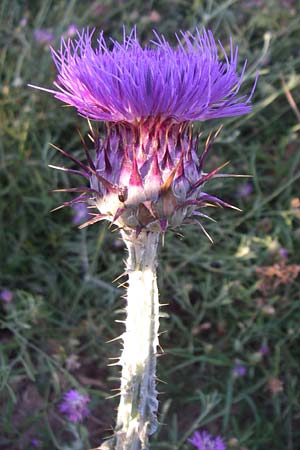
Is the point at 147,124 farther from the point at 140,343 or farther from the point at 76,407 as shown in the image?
the point at 76,407

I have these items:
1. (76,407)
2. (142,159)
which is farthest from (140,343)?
(76,407)

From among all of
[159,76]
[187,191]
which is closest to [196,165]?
[187,191]

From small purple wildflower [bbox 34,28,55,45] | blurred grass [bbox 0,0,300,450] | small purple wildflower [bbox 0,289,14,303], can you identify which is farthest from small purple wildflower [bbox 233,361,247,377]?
Answer: small purple wildflower [bbox 34,28,55,45]

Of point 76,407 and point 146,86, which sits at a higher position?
point 146,86

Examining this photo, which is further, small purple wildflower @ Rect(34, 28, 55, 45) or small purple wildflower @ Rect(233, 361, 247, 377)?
small purple wildflower @ Rect(34, 28, 55, 45)

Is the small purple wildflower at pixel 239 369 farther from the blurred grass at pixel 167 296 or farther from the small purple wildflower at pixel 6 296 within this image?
the small purple wildflower at pixel 6 296

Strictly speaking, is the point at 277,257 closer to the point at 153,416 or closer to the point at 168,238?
the point at 168,238

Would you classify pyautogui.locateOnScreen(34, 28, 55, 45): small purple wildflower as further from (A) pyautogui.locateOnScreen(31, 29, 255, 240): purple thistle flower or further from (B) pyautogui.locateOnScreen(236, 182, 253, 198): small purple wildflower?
(A) pyautogui.locateOnScreen(31, 29, 255, 240): purple thistle flower
